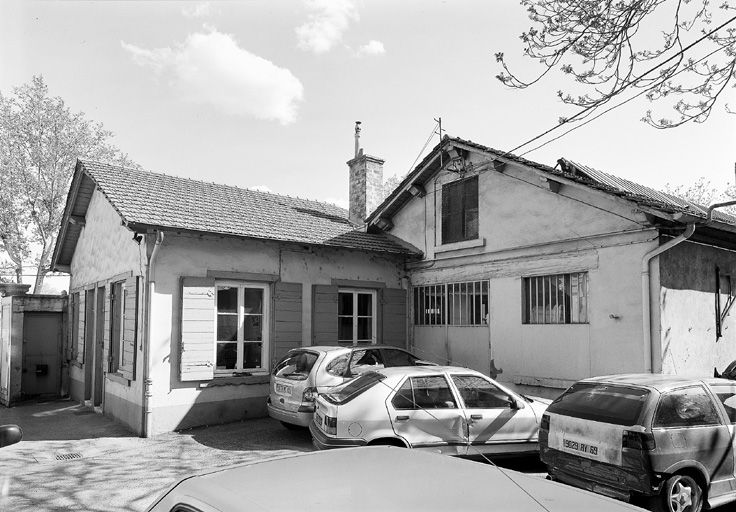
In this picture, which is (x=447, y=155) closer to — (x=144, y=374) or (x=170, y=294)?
(x=170, y=294)

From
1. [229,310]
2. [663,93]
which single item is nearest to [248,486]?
[663,93]

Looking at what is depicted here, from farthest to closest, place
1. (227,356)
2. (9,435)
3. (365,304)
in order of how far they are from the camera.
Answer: (365,304) < (227,356) < (9,435)

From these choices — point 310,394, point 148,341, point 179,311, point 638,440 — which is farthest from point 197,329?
point 638,440

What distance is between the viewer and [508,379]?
11.1 meters

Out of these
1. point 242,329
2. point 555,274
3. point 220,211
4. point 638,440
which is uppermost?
point 220,211

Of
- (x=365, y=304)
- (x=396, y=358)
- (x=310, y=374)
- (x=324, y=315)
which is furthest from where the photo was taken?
(x=365, y=304)

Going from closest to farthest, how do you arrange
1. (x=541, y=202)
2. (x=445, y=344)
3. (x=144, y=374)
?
1. (x=144, y=374)
2. (x=541, y=202)
3. (x=445, y=344)

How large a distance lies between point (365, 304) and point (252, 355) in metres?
3.17

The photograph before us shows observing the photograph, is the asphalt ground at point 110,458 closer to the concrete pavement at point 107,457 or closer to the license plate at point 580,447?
the concrete pavement at point 107,457

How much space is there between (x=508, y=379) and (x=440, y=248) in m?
3.41

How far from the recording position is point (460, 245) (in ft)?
40.6

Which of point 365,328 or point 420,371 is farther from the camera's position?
point 365,328

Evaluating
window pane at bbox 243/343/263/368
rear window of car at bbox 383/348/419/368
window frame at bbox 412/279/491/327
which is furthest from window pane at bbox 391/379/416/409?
window frame at bbox 412/279/491/327

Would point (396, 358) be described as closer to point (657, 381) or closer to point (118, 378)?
point (657, 381)
